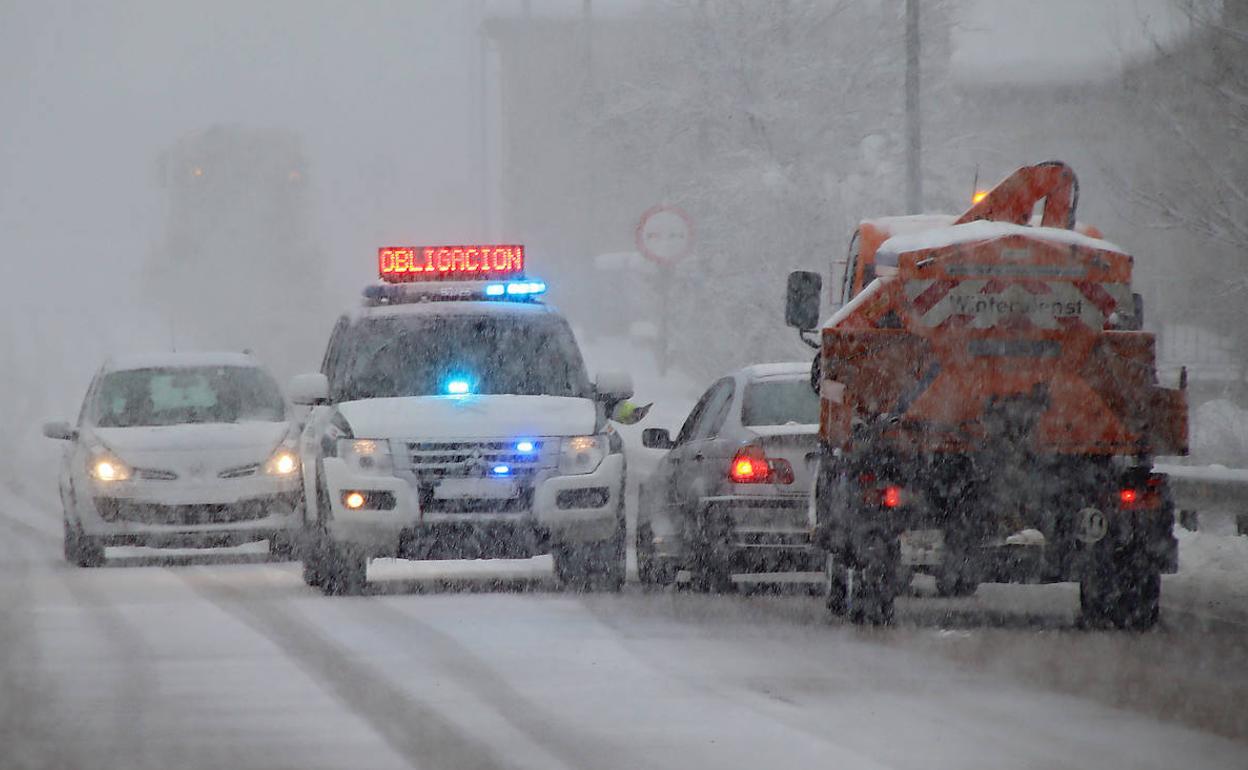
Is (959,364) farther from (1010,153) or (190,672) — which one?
(1010,153)

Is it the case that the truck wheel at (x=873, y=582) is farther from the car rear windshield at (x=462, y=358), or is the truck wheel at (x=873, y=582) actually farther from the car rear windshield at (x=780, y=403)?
the car rear windshield at (x=462, y=358)

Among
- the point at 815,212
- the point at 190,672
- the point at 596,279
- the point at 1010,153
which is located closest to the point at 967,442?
the point at 190,672

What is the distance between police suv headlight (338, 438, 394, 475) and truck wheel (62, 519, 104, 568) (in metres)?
3.60

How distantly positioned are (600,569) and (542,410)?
109 cm

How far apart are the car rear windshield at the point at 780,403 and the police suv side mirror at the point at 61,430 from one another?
6.17m

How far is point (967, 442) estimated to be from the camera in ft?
42.3

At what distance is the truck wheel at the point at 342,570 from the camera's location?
613 inches

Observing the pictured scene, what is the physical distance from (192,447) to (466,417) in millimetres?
3609

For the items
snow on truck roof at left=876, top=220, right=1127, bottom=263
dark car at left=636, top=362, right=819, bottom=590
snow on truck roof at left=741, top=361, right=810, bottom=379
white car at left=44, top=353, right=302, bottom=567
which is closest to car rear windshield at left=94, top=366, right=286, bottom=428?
white car at left=44, top=353, right=302, bottom=567

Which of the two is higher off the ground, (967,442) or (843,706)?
(967,442)

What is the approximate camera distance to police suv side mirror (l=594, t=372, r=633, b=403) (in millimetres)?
16438

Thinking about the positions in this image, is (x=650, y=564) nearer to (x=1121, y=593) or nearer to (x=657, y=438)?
(x=657, y=438)

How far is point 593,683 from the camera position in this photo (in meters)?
11.1

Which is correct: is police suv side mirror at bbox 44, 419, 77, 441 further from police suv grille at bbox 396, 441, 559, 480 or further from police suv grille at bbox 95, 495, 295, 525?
police suv grille at bbox 396, 441, 559, 480
